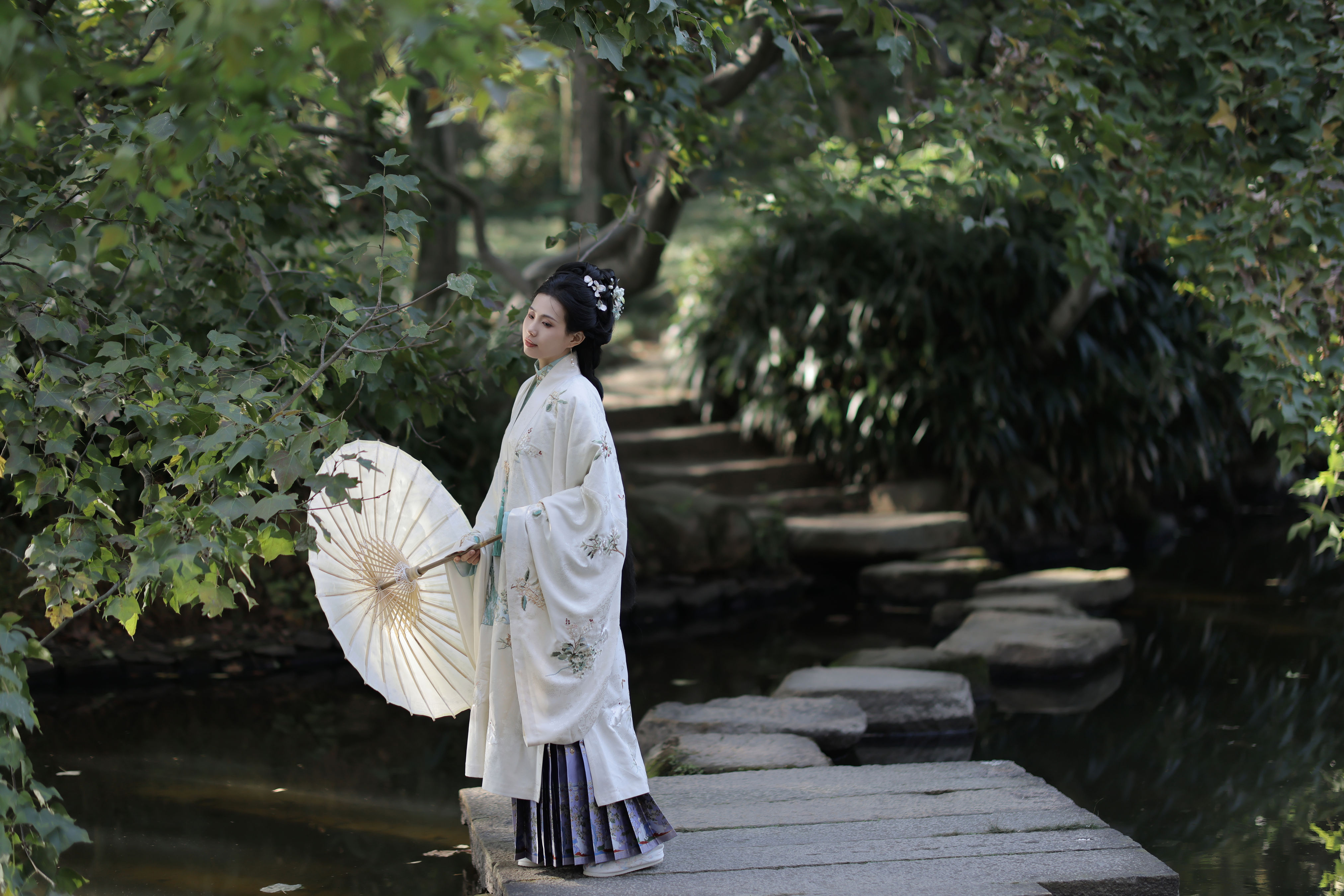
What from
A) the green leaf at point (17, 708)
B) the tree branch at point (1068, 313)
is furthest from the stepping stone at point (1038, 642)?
the green leaf at point (17, 708)

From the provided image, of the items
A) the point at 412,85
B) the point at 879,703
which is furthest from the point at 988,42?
the point at 412,85

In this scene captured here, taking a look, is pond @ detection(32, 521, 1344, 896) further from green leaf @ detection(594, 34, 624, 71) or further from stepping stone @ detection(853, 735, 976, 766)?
green leaf @ detection(594, 34, 624, 71)

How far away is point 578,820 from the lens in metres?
2.40

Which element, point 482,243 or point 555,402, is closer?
point 555,402

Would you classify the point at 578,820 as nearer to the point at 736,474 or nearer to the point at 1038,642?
the point at 1038,642

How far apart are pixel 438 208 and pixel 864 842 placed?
156 inches

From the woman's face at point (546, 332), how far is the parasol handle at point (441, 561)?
0.40 meters

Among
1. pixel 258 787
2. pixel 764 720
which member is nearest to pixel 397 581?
pixel 258 787

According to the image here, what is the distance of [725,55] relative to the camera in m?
3.94

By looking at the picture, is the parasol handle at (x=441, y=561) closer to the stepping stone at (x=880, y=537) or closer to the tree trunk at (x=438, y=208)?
the tree trunk at (x=438, y=208)

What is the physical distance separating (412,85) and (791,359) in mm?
6139

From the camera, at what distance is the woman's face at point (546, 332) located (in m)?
2.39

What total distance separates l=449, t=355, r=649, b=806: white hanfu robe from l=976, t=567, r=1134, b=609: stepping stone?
373 cm

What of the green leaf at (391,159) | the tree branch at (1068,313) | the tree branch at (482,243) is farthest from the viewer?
the tree branch at (1068,313)
